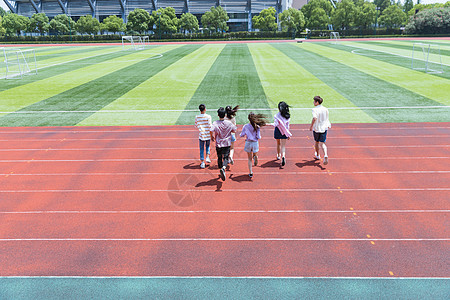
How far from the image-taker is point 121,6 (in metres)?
99.6

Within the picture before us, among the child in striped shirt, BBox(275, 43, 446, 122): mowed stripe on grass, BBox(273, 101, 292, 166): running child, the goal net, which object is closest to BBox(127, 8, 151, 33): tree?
the goal net

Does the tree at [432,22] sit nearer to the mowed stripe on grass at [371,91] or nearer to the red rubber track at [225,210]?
the mowed stripe on grass at [371,91]

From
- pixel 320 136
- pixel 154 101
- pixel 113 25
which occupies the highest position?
pixel 113 25

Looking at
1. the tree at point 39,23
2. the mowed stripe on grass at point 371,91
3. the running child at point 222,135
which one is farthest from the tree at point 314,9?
the running child at point 222,135

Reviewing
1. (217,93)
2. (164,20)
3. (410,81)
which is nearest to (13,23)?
(164,20)

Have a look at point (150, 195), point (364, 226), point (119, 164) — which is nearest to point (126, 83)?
point (119, 164)

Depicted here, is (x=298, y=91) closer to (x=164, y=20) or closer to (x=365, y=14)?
(x=164, y=20)

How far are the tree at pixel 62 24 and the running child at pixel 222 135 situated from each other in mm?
88873

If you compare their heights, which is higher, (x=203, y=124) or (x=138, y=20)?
(x=138, y=20)

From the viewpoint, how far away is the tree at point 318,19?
8500 cm

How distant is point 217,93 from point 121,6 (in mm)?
93729

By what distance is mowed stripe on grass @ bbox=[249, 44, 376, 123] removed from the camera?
14539 millimetres

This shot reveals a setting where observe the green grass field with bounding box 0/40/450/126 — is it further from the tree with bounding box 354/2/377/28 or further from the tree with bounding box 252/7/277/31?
the tree with bounding box 252/7/277/31

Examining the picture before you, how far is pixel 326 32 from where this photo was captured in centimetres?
8069
